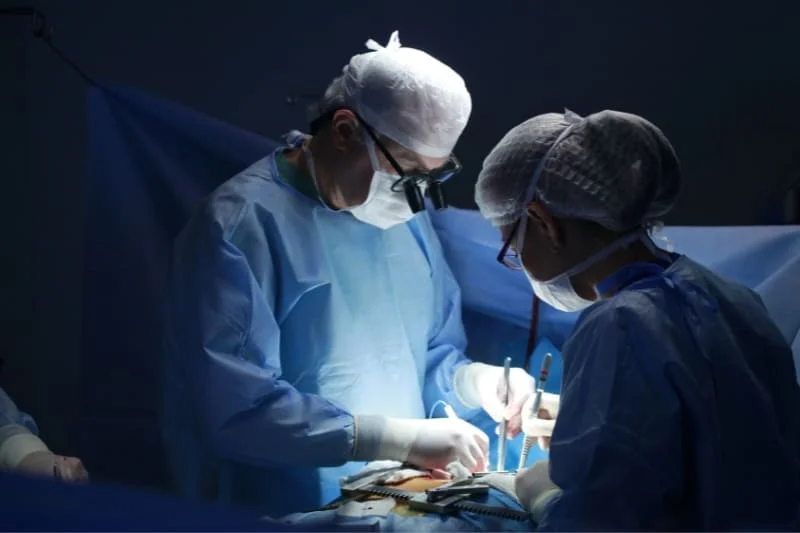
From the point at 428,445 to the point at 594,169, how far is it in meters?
0.80

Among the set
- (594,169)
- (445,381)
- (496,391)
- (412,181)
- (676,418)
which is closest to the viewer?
(676,418)

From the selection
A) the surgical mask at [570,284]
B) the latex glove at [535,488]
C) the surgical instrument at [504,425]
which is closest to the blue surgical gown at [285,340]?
the surgical instrument at [504,425]

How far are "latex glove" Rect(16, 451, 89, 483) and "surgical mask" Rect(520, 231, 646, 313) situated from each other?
Result: 929 mm

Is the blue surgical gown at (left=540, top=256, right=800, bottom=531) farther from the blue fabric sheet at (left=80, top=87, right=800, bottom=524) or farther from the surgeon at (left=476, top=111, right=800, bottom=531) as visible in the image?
the blue fabric sheet at (left=80, top=87, right=800, bottom=524)

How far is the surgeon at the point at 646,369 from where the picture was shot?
1.26 metres

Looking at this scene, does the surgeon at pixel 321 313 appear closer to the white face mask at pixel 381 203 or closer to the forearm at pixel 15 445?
the white face mask at pixel 381 203

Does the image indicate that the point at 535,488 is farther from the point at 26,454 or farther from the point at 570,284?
the point at 26,454

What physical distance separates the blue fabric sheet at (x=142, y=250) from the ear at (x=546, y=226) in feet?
2.74

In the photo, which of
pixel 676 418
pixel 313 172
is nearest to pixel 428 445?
pixel 313 172

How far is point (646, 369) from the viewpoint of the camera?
1287 millimetres

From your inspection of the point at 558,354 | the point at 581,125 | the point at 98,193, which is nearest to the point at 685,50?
the point at 558,354

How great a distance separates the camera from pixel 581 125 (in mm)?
1535

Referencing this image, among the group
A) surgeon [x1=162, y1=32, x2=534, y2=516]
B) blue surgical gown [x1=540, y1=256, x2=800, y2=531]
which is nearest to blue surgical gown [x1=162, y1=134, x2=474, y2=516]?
surgeon [x1=162, y1=32, x2=534, y2=516]

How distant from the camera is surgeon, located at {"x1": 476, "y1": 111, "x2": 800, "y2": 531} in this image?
126 centimetres
